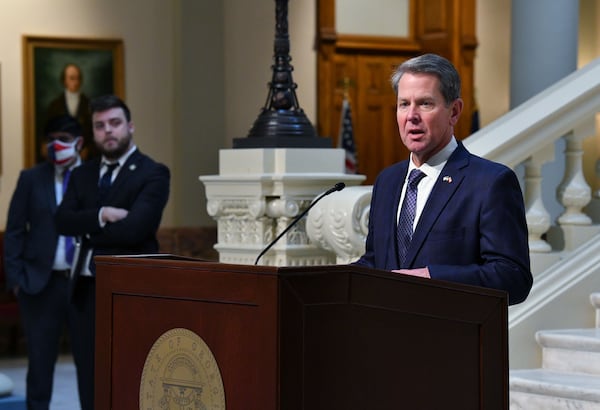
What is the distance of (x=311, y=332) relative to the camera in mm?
2770

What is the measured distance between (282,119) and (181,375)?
3949 mm

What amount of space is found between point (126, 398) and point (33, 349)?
432cm

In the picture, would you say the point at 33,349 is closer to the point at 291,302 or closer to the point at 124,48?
the point at 291,302

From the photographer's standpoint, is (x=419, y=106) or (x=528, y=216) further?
(x=528, y=216)

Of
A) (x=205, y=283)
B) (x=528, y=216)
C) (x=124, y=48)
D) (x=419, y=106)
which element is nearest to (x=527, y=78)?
(x=528, y=216)

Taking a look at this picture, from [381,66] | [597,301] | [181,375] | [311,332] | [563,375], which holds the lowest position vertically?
[563,375]

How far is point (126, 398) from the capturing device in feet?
10.3

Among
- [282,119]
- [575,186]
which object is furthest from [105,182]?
[575,186]

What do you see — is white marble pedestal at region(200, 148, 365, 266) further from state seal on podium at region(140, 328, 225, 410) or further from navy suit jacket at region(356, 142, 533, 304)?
state seal on podium at region(140, 328, 225, 410)

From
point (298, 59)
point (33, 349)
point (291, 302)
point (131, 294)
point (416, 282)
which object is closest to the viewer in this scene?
point (291, 302)

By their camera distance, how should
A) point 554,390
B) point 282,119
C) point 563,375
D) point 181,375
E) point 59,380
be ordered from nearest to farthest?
1. point 181,375
2. point 554,390
3. point 563,375
4. point 282,119
5. point 59,380

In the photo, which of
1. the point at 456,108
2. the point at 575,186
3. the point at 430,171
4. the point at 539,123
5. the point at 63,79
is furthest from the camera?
the point at 63,79

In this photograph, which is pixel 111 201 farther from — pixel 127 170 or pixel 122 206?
pixel 127 170

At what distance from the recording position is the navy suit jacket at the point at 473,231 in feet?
10.9
